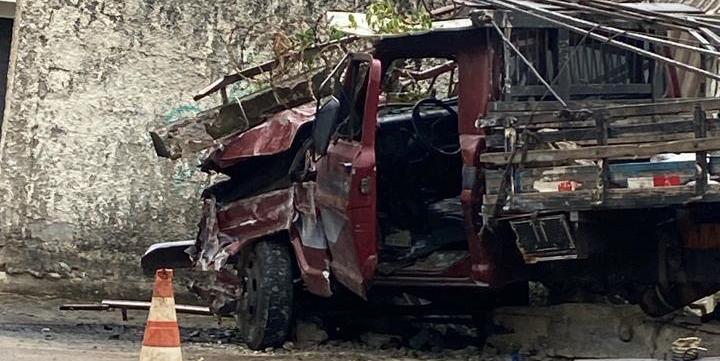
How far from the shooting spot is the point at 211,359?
8484mm

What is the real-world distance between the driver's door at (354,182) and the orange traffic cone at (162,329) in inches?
82.0

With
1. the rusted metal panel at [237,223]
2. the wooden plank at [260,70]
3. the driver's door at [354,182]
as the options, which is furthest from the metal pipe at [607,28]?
the rusted metal panel at [237,223]

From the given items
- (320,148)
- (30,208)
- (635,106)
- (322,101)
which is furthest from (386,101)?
(30,208)

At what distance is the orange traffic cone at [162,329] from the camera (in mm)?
6000

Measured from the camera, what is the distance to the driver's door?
8.07 m

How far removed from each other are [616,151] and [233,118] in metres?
3.97

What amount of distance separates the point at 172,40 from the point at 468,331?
223 inches

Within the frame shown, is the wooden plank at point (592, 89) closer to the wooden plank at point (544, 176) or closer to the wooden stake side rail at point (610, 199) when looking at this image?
the wooden plank at point (544, 176)

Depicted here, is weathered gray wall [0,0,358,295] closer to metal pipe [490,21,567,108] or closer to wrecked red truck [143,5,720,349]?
wrecked red truck [143,5,720,349]

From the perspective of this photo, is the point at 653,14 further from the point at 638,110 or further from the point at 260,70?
the point at 260,70

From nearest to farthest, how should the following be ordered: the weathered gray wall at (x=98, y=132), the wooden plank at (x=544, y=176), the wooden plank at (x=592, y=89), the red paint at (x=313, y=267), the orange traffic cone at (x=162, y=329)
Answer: the orange traffic cone at (x=162, y=329) < the wooden plank at (x=544, y=176) < the wooden plank at (x=592, y=89) < the red paint at (x=313, y=267) < the weathered gray wall at (x=98, y=132)

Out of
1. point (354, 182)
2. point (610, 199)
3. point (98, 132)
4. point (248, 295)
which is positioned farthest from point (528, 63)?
point (98, 132)

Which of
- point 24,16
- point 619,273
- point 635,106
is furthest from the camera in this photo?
point 24,16

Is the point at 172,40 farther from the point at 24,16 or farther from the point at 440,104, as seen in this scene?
the point at 440,104
